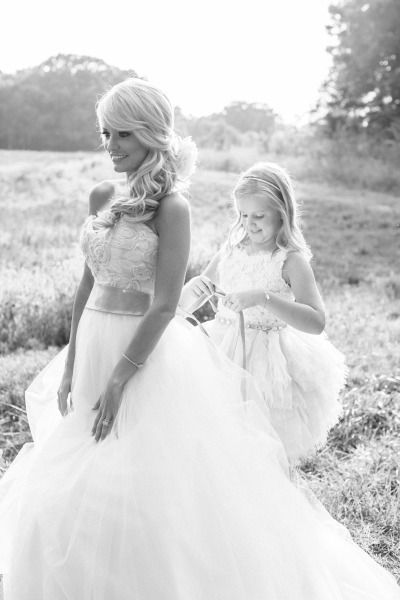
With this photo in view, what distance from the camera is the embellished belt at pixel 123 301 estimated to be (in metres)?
2.45

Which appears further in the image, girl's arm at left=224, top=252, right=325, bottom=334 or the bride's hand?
the bride's hand

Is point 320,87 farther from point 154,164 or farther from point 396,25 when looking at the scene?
point 154,164

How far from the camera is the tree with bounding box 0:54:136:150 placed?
984 centimetres

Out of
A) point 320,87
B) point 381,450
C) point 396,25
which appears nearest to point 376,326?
point 381,450

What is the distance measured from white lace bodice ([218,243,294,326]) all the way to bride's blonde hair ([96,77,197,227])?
73cm

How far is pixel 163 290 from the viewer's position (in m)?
2.31

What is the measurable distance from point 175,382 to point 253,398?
1.29ft

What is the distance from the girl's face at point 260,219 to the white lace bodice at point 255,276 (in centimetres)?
8

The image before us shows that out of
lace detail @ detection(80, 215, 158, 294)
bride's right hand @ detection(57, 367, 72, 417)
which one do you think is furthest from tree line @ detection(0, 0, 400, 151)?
bride's right hand @ detection(57, 367, 72, 417)

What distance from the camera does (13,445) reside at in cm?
427

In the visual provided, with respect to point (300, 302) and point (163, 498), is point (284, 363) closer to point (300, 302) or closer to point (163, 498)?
point (300, 302)

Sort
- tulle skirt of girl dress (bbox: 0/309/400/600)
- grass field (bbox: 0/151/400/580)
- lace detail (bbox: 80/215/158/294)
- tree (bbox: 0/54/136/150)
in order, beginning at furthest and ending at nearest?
tree (bbox: 0/54/136/150)
grass field (bbox: 0/151/400/580)
lace detail (bbox: 80/215/158/294)
tulle skirt of girl dress (bbox: 0/309/400/600)

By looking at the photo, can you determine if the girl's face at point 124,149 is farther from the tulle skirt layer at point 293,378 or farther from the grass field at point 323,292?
the grass field at point 323,292

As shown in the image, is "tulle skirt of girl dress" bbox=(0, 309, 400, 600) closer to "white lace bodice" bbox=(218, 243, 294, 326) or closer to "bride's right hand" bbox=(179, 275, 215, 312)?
"bride's right hand" bbox=(179, 275, 215, 312)
